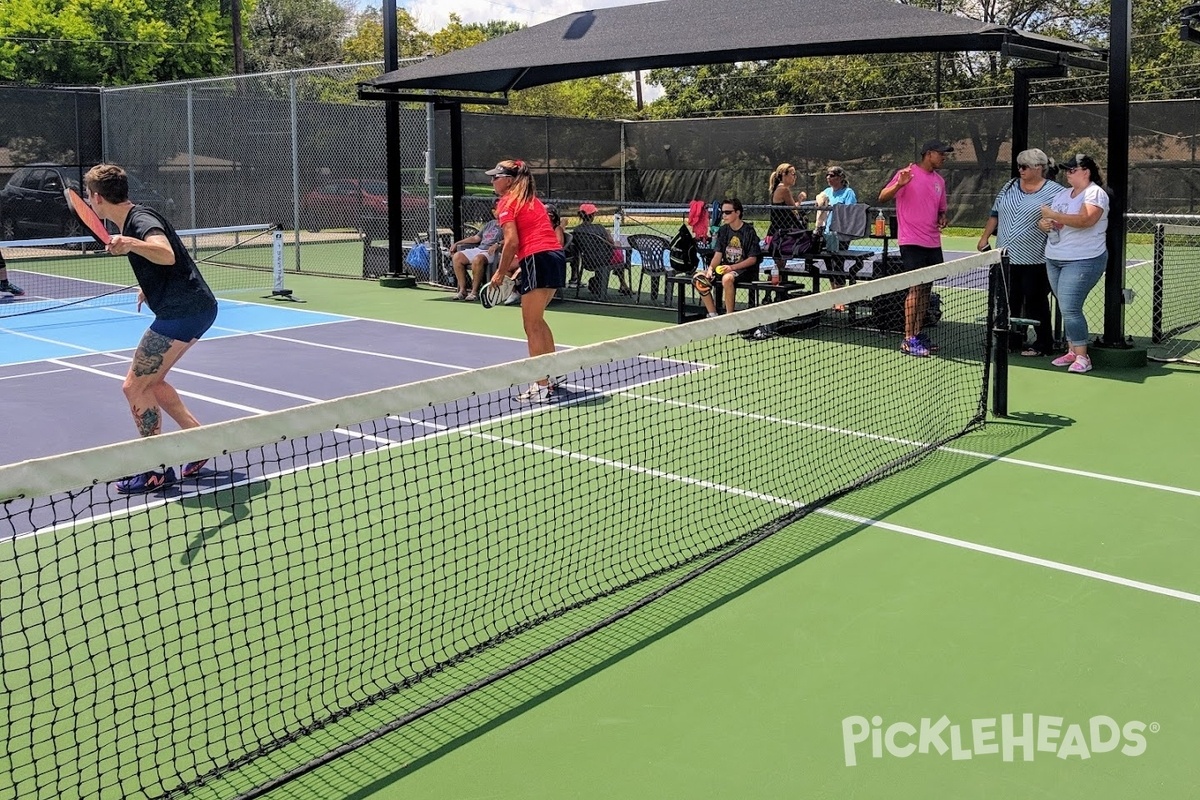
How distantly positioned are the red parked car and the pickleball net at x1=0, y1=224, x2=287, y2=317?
119 cm

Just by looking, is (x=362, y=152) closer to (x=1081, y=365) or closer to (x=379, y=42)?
(x=1081, y=365)

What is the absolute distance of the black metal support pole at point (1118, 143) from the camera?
1017cm

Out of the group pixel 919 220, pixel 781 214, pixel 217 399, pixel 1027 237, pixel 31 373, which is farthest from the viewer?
pixel 781 214

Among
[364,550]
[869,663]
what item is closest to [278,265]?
[364,550]

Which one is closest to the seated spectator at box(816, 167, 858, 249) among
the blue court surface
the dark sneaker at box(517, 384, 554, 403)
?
the blue court surface

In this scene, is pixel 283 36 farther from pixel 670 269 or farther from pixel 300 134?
pixel 670 269

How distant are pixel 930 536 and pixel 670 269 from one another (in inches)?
329

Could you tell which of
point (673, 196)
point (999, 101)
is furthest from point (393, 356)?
point (999, 101)

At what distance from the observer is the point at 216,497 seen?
20.0 ft

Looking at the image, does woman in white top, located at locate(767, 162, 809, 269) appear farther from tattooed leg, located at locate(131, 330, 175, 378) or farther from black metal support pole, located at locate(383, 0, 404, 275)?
tattooed leg, located at locate(131, 330, 175, 378)

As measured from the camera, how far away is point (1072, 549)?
5953 mm

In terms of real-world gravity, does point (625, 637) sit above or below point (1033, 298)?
below

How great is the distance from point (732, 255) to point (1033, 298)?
3.04 metres

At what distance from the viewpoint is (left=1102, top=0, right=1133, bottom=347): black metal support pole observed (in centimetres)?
1017
